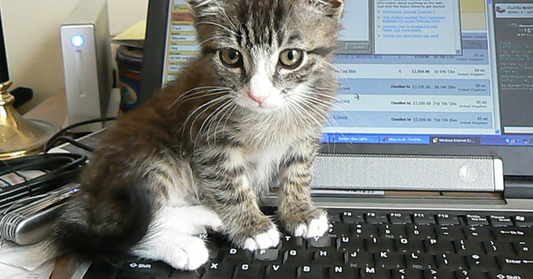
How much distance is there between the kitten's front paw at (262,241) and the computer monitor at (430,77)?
19cm

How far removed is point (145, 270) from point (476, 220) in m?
0.43

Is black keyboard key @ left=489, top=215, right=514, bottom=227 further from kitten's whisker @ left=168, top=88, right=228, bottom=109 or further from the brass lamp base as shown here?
the brass lamp base

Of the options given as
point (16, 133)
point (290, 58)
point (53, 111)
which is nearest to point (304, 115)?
point (290, 58)

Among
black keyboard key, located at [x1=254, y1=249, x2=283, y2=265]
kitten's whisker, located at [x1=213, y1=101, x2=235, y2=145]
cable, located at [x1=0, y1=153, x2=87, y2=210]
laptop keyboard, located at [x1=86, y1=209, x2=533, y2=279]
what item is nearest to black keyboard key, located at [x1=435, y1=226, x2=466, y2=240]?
laptop keyboard, located at [x1=86, y1=209, x2=533, y2=279]

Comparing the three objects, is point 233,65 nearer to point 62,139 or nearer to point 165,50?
point 165,50

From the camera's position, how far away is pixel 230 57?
73 centimetres

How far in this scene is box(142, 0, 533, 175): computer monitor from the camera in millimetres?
807

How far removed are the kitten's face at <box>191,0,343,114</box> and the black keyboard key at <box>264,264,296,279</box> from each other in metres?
0.21

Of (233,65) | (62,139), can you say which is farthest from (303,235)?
(62,139)

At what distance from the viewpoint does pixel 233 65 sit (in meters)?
0.73

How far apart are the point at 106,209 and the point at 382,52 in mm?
483

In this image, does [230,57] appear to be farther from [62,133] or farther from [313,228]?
[62,133]

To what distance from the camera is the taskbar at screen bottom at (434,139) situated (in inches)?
31.4

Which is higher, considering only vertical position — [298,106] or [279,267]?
[298,106]
